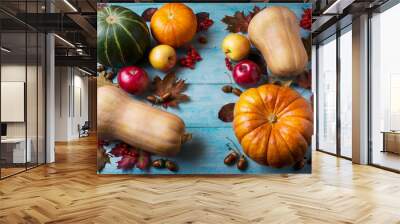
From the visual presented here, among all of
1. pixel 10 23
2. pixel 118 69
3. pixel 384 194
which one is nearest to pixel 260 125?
pixel 384 194

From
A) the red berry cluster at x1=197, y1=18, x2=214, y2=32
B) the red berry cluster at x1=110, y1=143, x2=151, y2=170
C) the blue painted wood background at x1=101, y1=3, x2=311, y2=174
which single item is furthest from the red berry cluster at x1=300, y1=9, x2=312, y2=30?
the red berry cluster at x1=110, y1=143, x2=151, y2=170

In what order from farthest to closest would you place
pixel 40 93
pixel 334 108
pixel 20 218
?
pixel 334 108 → pixel 40 93 → pixel 20 218

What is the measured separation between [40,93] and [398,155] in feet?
21.1

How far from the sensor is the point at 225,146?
5.68 meters

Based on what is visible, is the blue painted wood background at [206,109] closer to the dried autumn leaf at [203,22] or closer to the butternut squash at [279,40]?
the dried autumn leaf at [203,22]

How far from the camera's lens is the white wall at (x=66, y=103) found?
1438 centimetres

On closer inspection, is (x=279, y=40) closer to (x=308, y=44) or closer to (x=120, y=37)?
(x=308, y=44)

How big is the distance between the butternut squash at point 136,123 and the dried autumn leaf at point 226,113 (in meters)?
0.61

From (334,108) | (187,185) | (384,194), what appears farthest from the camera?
(334,108)

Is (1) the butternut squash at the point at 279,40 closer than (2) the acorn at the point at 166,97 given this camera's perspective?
Yes

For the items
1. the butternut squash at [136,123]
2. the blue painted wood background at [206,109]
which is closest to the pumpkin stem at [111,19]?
the blue painted wood background at [206,109]

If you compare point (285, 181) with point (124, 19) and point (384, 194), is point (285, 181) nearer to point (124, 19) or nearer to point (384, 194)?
point (384, 194)

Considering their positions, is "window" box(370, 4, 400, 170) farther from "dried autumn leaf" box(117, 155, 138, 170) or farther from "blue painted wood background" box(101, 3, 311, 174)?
"dried autumn leaf" box(117, 155, 138, 170)

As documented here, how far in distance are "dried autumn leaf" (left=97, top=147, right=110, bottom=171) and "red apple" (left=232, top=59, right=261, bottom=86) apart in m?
2.22
